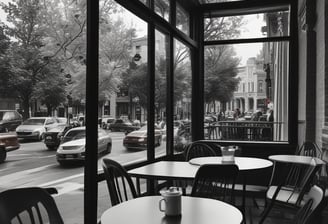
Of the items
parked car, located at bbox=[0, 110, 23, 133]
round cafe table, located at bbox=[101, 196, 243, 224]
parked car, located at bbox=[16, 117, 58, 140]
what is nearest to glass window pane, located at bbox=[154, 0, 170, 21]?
parked car, located at bbox=[16, 117, 58, 140]

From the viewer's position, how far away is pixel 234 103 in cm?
573

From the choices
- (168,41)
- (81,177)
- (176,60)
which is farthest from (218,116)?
(81,177)

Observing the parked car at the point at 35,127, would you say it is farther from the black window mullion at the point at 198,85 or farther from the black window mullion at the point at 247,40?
the black window mullion at the point at 247,40

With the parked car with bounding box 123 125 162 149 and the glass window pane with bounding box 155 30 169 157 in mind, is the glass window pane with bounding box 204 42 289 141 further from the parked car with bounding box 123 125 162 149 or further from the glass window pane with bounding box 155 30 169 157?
the parked car with bounding box 123 125 162 149

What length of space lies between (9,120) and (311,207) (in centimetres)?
158

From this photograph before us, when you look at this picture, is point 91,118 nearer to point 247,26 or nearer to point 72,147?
point 72,147

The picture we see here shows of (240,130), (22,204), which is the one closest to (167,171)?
(22,204)

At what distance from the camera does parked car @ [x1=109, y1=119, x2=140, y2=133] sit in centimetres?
307

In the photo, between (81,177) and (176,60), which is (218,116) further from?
(81,177)

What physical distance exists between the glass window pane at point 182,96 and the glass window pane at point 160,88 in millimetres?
382

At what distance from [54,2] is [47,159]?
3.33ft

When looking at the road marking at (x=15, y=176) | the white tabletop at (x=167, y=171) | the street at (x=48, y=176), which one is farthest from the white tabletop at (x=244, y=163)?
the road marking at (x=15, y=176)

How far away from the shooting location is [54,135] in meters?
2.32

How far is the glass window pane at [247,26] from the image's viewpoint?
5.47m
